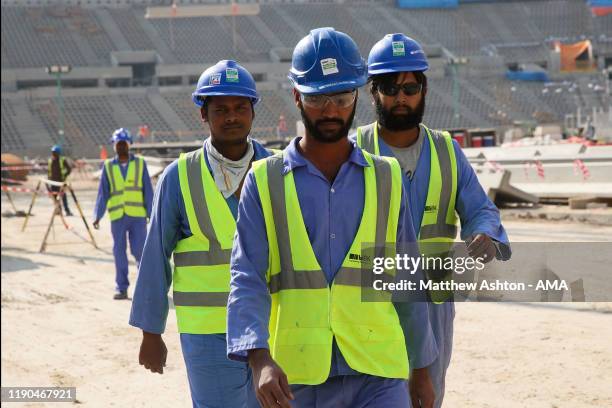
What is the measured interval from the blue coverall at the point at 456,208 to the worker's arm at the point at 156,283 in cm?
88

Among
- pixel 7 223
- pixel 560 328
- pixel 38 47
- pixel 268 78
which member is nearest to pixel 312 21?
pixel 268 78

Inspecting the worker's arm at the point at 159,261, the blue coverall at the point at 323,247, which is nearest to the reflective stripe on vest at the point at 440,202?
the worker's arm at the point at 159,261

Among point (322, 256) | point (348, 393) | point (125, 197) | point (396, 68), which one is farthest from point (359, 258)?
point (125, 197)

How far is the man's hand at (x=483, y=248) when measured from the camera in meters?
3.50

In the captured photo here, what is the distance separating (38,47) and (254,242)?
56793 mm

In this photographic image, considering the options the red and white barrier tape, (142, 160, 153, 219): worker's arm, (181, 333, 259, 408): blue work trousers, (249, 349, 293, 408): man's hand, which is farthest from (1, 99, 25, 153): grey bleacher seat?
(249, 349, 293, 408): man's hand

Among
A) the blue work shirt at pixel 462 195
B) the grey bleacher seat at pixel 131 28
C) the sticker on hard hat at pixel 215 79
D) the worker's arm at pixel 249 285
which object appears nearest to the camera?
the worker's arm at pixel 249 285

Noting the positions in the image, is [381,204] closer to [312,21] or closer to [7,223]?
[7,223]

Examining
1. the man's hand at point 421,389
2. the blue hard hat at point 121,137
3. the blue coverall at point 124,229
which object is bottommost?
the blue coverall at point 124,229

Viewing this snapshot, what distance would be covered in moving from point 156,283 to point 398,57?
4.15 ft

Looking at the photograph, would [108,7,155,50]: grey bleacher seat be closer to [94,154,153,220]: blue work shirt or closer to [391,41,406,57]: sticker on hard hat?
[94,154,153,220]: blue work shirt

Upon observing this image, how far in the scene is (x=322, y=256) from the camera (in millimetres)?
2854

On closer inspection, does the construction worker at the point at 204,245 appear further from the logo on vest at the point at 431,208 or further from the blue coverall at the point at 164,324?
the logo on vest at the point at 431,208

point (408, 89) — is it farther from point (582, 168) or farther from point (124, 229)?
point (582, 168)
